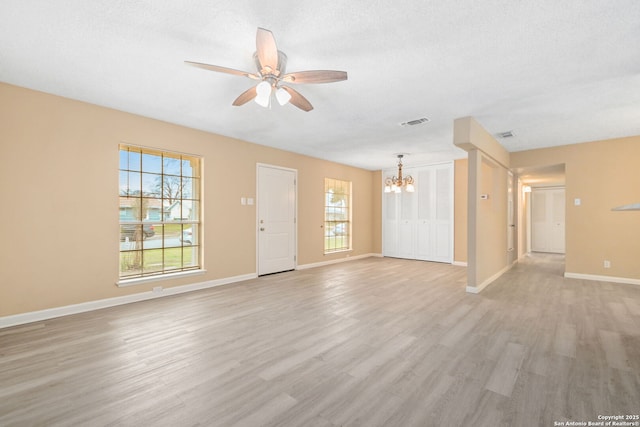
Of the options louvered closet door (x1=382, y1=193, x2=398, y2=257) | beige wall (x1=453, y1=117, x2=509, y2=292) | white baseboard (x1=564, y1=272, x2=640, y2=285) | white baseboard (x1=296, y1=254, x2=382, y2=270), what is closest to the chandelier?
louvered closet door (x1=382, y1=193, x2=398, y2=257)

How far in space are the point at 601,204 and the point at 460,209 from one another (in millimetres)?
2477

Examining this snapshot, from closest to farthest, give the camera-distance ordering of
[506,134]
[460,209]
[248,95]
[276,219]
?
[248,95]
[506,134]
[276,219]
[460,209]

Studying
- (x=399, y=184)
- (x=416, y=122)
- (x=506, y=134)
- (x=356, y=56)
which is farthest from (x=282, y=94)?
(x=399, y=184)

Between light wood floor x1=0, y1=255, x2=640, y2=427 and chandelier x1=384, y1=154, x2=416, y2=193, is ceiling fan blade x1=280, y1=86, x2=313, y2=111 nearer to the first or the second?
light wood floor x1=0, y1=255, x2=640, y2=427

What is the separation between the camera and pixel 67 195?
137 inches

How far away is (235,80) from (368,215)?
6250 mm

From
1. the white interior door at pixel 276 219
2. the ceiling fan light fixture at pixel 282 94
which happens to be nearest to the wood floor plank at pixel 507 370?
the ceiling fan light fixture at pixel 282 94

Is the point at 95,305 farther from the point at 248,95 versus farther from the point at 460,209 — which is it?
the point at 460,209

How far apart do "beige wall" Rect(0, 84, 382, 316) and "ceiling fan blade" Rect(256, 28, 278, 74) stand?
278cm

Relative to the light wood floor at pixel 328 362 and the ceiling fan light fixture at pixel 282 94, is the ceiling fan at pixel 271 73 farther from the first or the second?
the light wood floor at pixel 328 362

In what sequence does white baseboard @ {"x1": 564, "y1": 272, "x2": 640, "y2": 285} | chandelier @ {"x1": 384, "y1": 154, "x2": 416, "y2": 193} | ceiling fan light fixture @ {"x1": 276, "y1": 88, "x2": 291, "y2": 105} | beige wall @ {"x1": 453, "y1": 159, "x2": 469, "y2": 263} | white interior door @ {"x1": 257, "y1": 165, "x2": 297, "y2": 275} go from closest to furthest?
ceiling fan light fixture @ {"x1": 276, "y1": 88, "x2": 291, "y2": 105}, white baseboard @ {"x1": 564, "y1": 272, "x2": 640, "y2": 285}, white interior door @ {"x1": 257, "y1": 165, "x2": 297, "y2": 275}, beige wall @ {"x1": 453, "y1": 159, "x2": 469, "y2": 263}, chandelier @ {"x1": 384, "y1": 154, "x2": 416, "y2": 193}

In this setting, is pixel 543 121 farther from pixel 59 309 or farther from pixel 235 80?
pixel 59 309

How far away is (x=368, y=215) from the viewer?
8609 millimetres

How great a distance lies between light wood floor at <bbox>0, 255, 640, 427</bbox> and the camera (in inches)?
68.3
